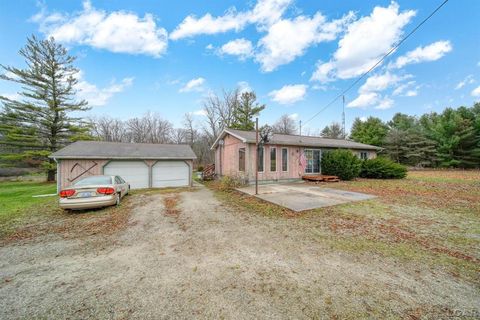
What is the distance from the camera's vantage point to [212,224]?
496cm

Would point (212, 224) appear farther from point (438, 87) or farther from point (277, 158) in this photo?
point (438, 87)

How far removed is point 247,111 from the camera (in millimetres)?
27531

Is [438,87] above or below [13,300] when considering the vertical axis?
above

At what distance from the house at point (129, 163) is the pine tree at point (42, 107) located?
256 inches

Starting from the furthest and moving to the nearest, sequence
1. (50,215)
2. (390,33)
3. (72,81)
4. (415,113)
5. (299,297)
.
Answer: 1. (415,113)
2. (72,81)
3. (390,33)
4. (50,215)
5. (299,297)

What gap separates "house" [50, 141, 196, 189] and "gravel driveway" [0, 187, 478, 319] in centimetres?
832

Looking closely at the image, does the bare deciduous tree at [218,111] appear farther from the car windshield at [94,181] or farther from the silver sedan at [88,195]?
the silver sedan at [88,195]

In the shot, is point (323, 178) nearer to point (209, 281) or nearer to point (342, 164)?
point (342, 164)

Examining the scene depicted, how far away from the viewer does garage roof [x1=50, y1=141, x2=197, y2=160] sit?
425 inches

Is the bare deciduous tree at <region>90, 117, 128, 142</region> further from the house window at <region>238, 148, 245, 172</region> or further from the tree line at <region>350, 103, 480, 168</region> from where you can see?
the tree line at <region>350, 103, 480, 168</region>

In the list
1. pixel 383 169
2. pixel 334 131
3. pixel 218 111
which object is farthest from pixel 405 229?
pixel 334 131

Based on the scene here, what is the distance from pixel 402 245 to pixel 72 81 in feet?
79.6

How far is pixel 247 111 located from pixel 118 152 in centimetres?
1933

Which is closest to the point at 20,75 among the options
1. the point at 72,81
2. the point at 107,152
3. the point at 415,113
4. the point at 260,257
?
the point at 72,81
